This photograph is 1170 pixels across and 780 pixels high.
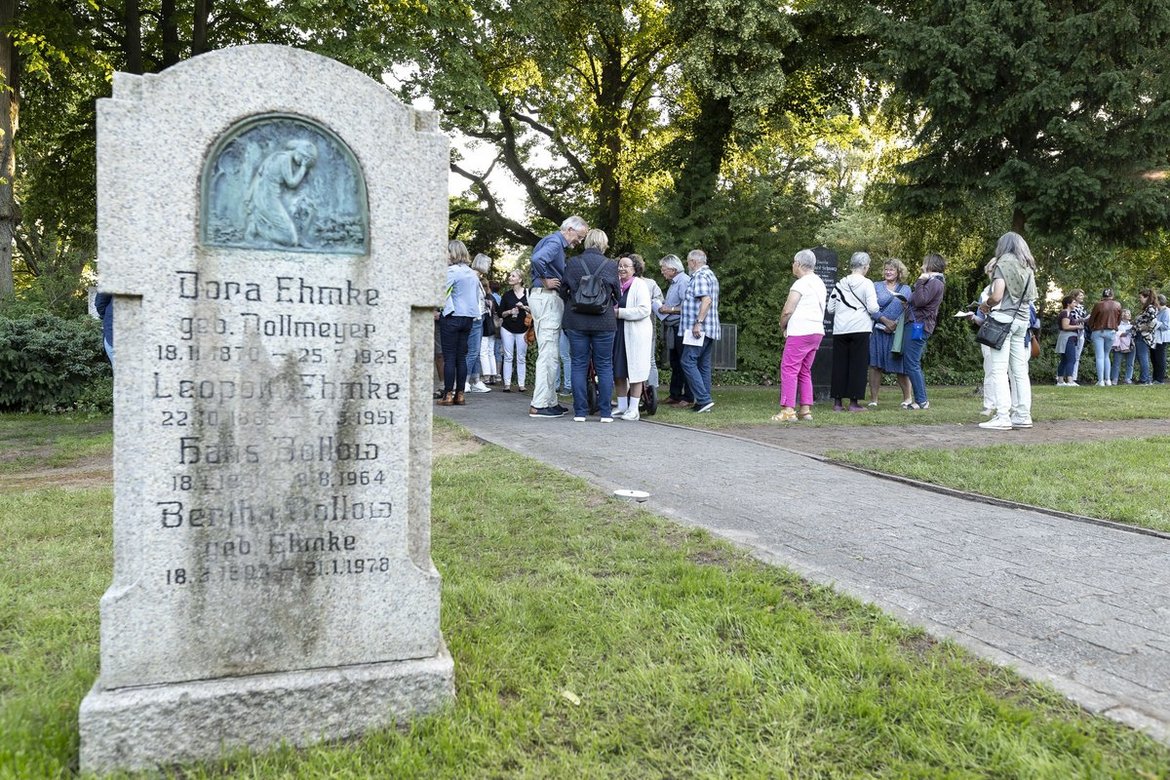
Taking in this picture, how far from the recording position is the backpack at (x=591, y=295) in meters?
9.23

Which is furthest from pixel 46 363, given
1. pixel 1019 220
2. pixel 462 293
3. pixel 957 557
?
pixel 1019 220

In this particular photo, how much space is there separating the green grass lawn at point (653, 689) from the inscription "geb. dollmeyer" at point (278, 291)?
4.56 ft

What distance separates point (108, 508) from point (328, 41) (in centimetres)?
1256

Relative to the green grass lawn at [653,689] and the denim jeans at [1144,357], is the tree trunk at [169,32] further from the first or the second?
the denim jeans at [1144,357]

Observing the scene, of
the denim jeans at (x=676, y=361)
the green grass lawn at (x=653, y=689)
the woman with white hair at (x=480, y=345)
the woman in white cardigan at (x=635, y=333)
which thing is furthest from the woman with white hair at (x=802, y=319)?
the green grass lawn at (x=653, y=689)

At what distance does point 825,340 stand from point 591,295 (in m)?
4.75

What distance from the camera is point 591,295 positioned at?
363 inches

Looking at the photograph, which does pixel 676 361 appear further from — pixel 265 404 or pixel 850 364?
pixel 265 404

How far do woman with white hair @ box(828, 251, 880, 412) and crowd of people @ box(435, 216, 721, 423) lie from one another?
1.74 metres

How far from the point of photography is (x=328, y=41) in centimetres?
1523

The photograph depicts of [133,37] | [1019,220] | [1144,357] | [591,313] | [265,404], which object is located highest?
[133,37]

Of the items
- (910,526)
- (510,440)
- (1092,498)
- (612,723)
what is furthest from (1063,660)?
(510,440)

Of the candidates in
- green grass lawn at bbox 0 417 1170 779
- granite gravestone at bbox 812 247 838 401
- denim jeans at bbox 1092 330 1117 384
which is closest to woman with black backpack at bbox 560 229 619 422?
granite gravestone at bbox 812 247 838 401

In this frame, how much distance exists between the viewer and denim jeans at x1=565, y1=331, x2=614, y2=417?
952cm
